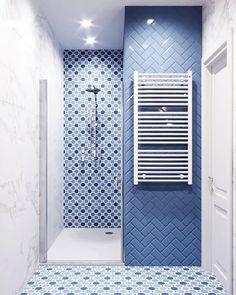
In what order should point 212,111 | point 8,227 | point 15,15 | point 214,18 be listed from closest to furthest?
point 8,227 → point 15,15 → point 214,18 → point 212,111

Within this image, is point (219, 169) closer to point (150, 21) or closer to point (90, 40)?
point (150, 21)

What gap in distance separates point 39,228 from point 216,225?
1.72 meters

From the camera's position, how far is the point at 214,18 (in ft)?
9.58

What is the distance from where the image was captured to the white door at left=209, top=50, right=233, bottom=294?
2.78 meters

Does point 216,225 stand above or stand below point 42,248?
above

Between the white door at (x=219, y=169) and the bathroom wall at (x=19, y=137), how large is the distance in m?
1.68

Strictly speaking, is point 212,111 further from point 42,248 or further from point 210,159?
point 42,248

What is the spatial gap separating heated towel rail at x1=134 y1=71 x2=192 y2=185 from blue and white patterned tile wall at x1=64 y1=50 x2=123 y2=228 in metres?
1.48

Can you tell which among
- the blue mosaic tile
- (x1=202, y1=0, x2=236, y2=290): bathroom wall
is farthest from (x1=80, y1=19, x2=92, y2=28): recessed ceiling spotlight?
the blue mosaic tile

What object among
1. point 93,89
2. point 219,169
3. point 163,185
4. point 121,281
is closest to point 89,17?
point 93,89

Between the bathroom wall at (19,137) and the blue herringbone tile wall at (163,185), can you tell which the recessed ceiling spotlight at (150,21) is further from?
the bathroom wall at (19,137)

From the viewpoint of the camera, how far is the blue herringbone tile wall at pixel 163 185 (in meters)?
3.28

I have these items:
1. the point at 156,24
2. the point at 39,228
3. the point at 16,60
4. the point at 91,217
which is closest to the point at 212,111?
the point at 156,24

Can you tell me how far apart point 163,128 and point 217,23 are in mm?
1076
